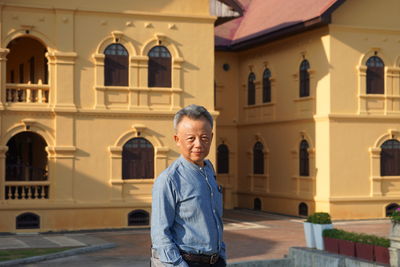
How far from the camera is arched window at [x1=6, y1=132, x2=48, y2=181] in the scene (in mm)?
26469

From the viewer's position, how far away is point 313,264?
16.5 meters

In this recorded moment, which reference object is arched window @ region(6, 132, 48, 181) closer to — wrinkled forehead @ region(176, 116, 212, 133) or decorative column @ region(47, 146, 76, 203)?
decorative column @ region(47, 146, 76, 203)

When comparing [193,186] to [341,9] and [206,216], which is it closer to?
[206,216]

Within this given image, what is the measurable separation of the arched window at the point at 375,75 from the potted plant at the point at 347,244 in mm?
13793

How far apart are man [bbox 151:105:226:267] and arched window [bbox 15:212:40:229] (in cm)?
1920

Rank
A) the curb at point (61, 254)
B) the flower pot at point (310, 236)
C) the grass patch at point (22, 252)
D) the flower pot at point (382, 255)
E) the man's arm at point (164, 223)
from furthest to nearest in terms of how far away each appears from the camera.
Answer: the grass patch at point (22, 252) < the curb at point (61, 254) < the flower pot at point (310, 236) < the flower pot at point (382, 255) < the man's arm at point (164, 223)

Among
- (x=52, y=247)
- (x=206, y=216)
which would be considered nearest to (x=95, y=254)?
(x=52, y=247)

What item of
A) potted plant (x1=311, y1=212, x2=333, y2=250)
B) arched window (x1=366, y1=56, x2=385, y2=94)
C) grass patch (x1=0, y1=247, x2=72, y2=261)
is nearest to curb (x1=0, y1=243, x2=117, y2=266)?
grass patch (x1=0, y1=247, x2=72, y2=261)

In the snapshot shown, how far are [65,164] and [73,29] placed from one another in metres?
4.40

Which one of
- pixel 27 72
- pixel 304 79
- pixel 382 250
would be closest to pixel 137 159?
pixel 27 72

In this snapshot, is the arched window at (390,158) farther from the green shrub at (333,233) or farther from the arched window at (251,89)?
the green shrub at (333,233)

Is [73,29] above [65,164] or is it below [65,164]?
above

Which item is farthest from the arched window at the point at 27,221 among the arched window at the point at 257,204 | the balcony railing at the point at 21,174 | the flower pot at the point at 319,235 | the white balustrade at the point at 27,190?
the arched window at the point at 257,204

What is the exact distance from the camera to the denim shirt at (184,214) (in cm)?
595
